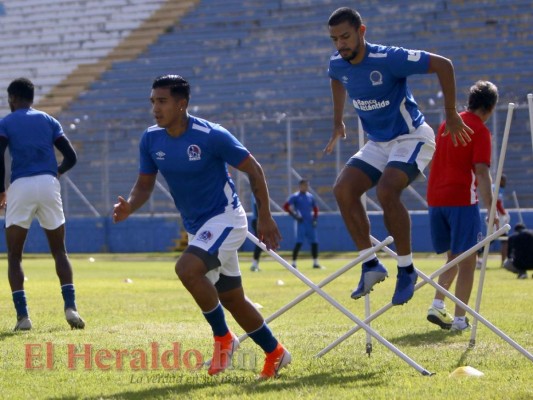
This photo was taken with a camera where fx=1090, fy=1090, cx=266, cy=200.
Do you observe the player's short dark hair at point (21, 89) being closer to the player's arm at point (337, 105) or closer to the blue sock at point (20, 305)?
the blue sock at point (20, 305)

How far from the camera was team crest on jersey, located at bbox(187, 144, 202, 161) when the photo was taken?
6477 millimetres

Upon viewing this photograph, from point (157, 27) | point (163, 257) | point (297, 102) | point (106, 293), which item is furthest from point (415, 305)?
point (157, 27)

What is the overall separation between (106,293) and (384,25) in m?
19.7

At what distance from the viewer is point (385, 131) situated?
24.2ft

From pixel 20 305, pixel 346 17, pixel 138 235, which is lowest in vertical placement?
pixel 138 235

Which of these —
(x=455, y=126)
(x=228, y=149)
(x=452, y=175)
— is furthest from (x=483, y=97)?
(x=228, y=149)

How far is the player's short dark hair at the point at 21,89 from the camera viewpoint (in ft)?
32.8

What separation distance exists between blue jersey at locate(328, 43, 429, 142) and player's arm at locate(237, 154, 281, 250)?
121cm

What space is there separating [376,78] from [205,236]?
1.68 meters

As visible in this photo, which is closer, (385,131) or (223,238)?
(223,238)

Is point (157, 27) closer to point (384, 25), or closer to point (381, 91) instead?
point (384, 25)

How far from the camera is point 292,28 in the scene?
34.2 meters

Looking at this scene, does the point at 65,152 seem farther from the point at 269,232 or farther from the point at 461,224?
the point at 269,232

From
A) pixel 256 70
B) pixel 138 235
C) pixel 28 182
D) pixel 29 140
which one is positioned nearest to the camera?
pixel 29 140
